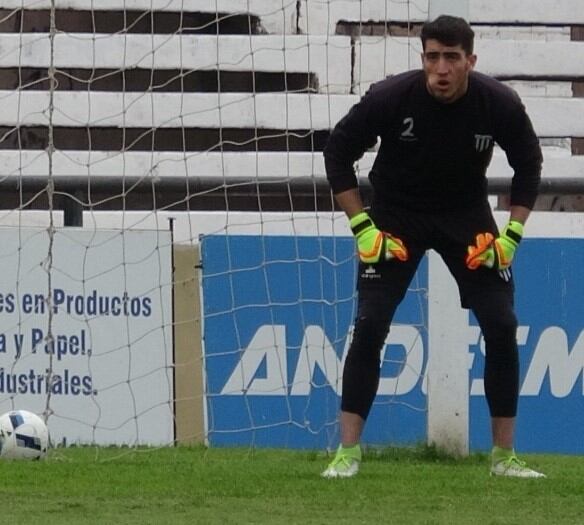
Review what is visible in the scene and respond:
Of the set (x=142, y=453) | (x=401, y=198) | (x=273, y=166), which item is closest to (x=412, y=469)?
(x=401, y=198)

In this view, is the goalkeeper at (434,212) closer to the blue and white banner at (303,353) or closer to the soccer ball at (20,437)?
the soccer ball at (20,437)

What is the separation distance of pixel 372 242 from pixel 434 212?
0.32 metres

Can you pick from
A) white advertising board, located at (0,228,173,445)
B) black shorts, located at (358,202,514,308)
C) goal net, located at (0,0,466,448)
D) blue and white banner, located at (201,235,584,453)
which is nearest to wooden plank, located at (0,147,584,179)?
goal net, located at (0,0,466,448)

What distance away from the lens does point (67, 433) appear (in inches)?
340

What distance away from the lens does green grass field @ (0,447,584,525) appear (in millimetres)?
5078

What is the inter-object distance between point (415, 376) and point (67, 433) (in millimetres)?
1894

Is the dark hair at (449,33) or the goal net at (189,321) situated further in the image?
the goal net at (189,321)

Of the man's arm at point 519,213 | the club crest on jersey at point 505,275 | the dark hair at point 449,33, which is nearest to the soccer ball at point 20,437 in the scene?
the club crest on jersey at point 505,275

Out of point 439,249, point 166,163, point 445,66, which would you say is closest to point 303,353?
point 166,163

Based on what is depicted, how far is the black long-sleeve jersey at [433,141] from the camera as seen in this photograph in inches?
242

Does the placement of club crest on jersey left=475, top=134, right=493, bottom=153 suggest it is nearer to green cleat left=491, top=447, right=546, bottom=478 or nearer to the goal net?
green cleat left=491, top=447, right=546, bottom=478

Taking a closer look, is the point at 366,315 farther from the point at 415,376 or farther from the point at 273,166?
the point at 273,166

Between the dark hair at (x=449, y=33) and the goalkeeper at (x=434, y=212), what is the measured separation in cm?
6

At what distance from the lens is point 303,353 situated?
8914 mm
